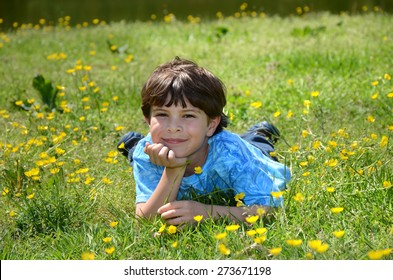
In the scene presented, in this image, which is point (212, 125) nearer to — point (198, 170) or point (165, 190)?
point (198, 170)

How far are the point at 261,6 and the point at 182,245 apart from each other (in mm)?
9305

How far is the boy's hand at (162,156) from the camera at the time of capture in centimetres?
293

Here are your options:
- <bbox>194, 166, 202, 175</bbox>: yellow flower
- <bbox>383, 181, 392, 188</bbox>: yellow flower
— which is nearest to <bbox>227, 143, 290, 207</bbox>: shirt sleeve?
<bbox>194, 166, 202, 175</bbox>: yellow flower

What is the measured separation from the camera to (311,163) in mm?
3354

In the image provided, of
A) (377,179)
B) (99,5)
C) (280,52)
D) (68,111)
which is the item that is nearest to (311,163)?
(377,179)

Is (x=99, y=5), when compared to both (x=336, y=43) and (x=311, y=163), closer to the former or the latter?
(x=336, y=43)

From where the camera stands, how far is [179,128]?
3037mm

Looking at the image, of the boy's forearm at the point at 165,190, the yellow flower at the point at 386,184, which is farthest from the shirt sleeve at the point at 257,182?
the yellow flower at the point at 386,184

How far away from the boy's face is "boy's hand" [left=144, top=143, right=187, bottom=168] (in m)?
0.08

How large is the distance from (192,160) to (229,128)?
1.38m

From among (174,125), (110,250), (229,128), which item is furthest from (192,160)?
(229,128)

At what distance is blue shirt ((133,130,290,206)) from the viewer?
123 inches

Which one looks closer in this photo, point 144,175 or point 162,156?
point 162,156

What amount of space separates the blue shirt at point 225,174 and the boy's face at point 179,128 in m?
0.14
